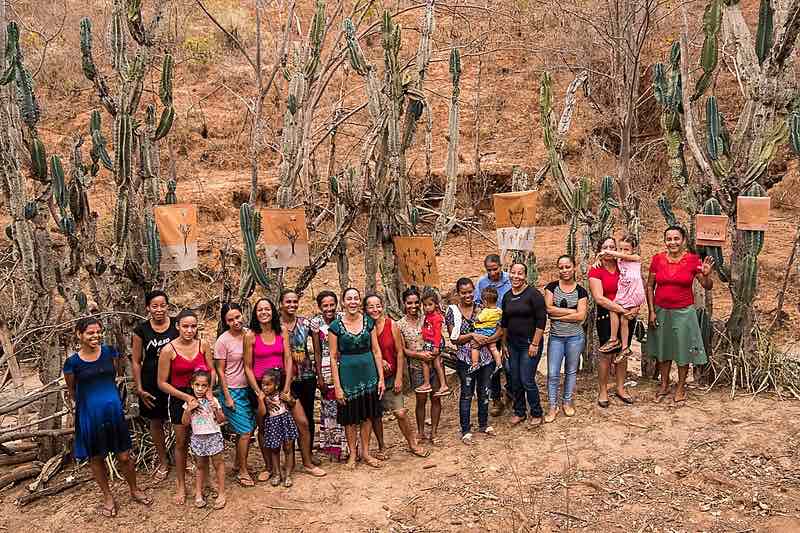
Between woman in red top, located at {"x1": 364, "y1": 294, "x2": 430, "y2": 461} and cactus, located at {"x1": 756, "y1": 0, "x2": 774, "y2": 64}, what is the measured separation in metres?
3.88

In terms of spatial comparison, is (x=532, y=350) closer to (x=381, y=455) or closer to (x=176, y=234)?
(x=381, y=455)

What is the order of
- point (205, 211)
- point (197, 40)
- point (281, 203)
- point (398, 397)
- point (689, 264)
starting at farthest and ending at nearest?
point (197, 40) → point (205, 211) → point (281, 203) → point (689, 264) → point (398, 397)

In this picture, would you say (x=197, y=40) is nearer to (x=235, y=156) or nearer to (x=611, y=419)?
(x=235, y=156)

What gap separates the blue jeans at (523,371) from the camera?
18.6 feet

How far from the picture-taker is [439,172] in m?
15.0

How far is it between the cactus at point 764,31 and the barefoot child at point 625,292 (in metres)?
1.94

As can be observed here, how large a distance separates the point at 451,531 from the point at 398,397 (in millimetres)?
1129

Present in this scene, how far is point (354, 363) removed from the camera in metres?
5.21

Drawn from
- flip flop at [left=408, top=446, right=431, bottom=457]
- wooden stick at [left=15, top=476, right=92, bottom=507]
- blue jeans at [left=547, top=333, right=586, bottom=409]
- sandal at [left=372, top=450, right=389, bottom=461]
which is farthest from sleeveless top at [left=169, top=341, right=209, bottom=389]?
blue jeans at [left=547, top=333, right=586, bottom=409]

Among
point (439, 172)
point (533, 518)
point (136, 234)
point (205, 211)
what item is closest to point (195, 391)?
point (136, 234)

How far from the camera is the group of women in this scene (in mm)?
4879

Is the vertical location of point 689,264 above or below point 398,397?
above


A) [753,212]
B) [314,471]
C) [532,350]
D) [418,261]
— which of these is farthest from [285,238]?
[753,212]

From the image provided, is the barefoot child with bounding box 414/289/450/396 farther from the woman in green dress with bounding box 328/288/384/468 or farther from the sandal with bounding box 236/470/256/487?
the sandal with bounding box 236/470/256/487
